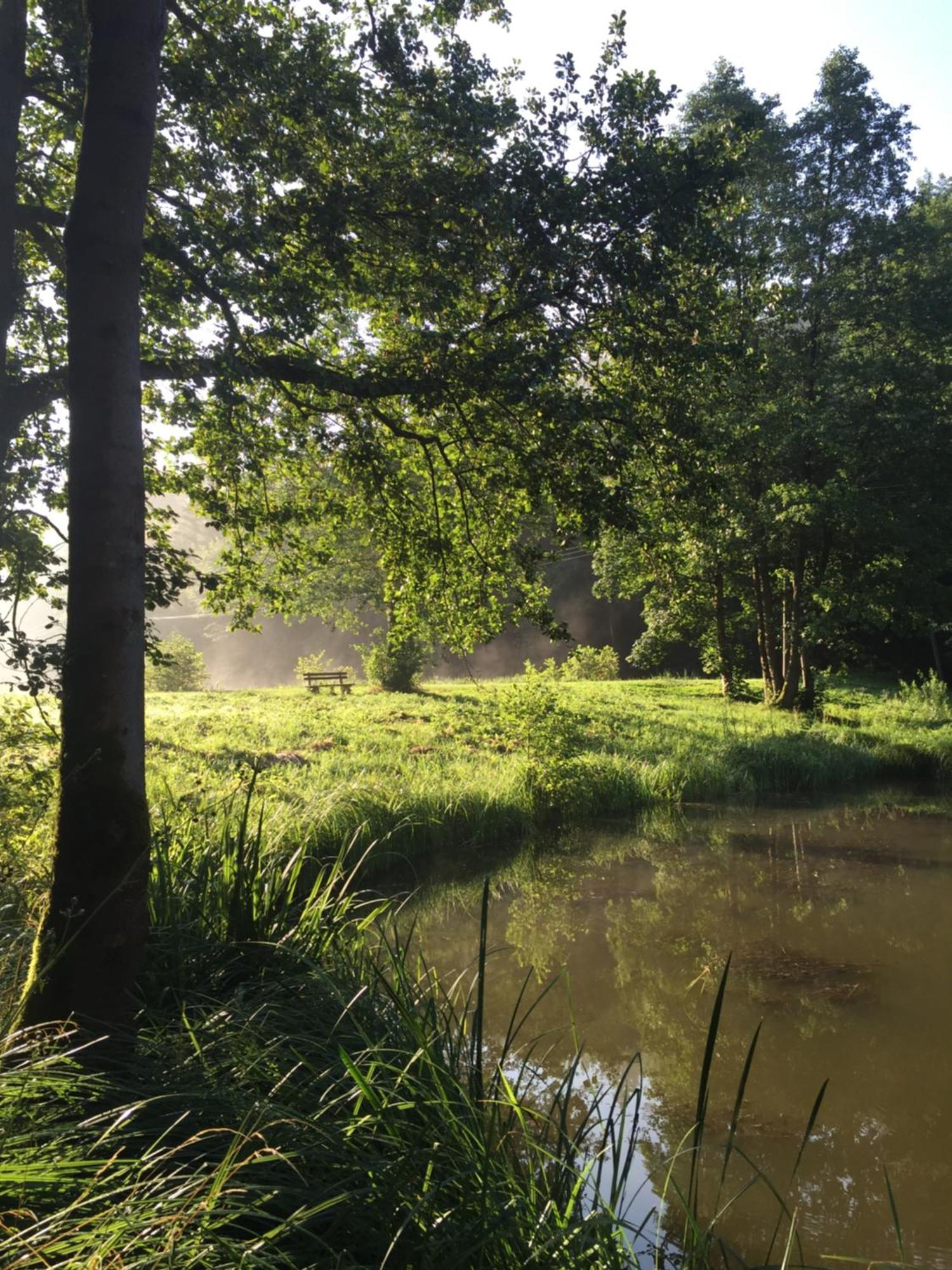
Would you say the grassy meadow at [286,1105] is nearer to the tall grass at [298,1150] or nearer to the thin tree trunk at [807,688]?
the tall grass at [298,1150]

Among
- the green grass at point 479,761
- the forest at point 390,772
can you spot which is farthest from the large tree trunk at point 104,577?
the green grass at point 479,761

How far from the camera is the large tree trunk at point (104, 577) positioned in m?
2.76

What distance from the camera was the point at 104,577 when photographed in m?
2.85

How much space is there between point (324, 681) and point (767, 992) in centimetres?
1979

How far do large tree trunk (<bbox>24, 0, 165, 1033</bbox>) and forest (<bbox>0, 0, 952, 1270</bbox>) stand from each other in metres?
0.01

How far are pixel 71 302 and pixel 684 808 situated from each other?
31.0ft

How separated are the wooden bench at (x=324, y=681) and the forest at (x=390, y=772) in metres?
10.1

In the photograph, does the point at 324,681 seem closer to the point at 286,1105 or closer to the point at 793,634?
the point at 793,634

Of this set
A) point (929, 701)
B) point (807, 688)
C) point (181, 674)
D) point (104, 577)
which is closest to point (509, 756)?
point (807, 688)

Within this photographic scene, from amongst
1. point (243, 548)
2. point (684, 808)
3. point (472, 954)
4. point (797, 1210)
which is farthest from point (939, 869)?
point (243, 548)

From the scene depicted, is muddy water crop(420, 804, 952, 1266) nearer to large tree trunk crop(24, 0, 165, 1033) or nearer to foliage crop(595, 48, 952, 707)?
large tree trunk crop(24, 0, 165, 1033)

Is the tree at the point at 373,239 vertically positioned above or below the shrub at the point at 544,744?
above

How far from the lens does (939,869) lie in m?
8.13

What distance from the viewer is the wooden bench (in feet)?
73.7
